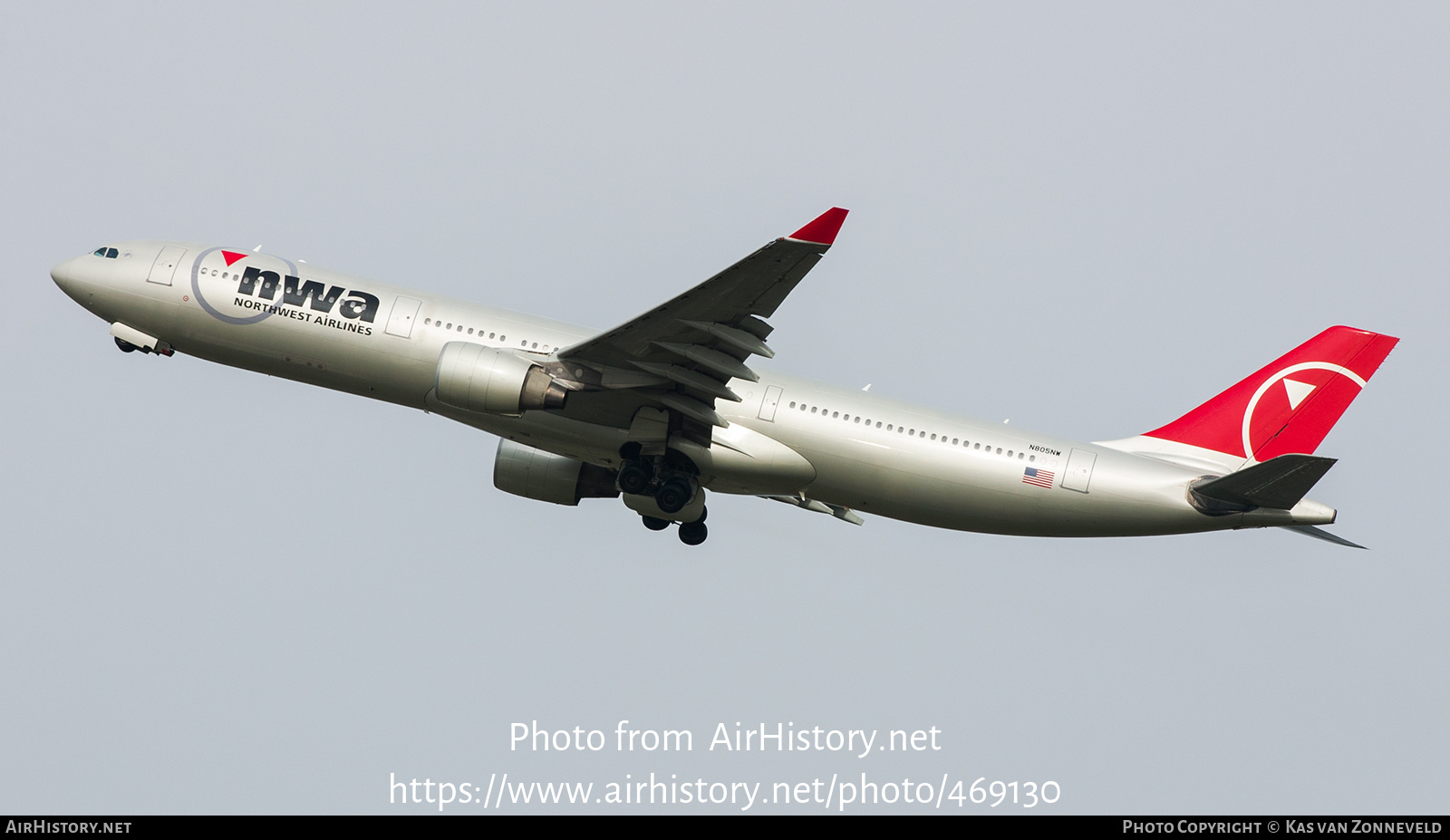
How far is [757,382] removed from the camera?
2997 cm

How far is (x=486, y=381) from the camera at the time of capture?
1088 inches

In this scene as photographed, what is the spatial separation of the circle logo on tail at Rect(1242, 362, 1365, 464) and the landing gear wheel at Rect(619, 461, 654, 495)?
45.2 ft

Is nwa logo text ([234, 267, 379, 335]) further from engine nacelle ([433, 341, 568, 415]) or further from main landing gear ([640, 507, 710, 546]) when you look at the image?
main landing gear ([640, 507, 710, 546])

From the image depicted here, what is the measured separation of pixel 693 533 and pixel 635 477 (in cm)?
364

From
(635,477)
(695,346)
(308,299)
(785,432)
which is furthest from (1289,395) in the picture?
(308,299)

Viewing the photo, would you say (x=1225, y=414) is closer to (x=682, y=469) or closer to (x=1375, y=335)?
(x=1375, y=335)

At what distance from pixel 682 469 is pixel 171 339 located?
12.2 metres

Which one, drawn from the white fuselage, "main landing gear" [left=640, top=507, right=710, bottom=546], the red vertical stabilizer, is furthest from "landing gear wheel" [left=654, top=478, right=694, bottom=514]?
the red vertical stabilizer

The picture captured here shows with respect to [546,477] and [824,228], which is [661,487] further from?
[824,228]

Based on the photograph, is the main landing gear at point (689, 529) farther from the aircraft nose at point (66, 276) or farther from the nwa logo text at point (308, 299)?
the aircraft nose at point (66, 276)

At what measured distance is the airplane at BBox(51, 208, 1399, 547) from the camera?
92.8 feet

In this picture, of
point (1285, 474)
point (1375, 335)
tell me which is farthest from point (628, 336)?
point (1375, 335)

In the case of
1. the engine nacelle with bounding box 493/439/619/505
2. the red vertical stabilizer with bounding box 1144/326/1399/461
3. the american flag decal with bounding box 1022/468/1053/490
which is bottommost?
the engine nacelle with bounding box 493/439/619/505

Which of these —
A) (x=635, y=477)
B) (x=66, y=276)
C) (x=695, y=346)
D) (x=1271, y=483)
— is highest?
(x=695, y=346)
